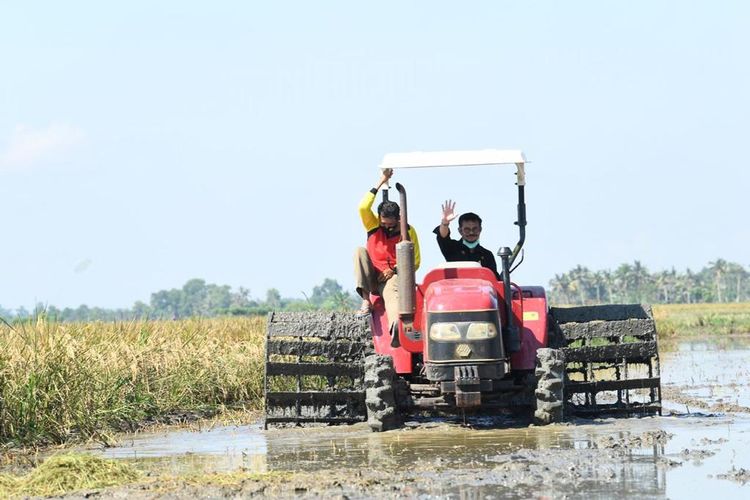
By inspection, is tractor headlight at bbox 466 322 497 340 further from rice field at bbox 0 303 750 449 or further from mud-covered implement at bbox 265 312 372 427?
rice field at bbox 0 303 750 449

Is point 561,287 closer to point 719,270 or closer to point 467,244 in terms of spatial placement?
point 719,270

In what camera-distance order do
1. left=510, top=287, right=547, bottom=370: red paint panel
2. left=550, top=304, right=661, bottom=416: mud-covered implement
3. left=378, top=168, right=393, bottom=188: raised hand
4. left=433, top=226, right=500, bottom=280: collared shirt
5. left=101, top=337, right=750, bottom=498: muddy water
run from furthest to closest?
left=433, top=226, right=500, bottom=280: collared shirt < left=550, top=304, right=661, bottom=416: mud-covered implement < left=378, top=168, right=393, bottom=188: raised hand < left=510, top=287, right=547, bottom=370: red paint panel < left=101, top=337, right=750, bottom=498: muddy water

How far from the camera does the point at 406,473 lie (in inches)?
387

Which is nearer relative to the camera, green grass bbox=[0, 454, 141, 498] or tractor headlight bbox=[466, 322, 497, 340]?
green grass bbox=[0, 454, 141, 498]

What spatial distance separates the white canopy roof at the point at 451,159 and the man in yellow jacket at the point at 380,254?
1.10ft

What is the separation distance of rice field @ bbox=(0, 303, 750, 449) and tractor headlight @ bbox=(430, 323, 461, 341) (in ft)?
10.4

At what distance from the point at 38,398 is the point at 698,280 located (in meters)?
161

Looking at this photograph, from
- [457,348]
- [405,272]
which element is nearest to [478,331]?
[457,348]

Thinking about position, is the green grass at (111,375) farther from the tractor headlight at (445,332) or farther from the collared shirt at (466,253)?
the collared shirt at (466,253)

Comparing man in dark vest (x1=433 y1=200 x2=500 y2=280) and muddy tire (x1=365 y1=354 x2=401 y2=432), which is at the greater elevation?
man in dark vest (x1=433 y1=200 x2=500 y2=280)

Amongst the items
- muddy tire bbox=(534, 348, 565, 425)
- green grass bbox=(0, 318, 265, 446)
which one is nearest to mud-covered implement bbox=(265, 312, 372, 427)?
green grass bbox=(0, 318, 265, 446)

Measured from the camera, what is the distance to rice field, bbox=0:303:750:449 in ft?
41.7

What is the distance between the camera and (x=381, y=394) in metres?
12.7

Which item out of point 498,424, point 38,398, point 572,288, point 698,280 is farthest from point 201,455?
point 698,280
